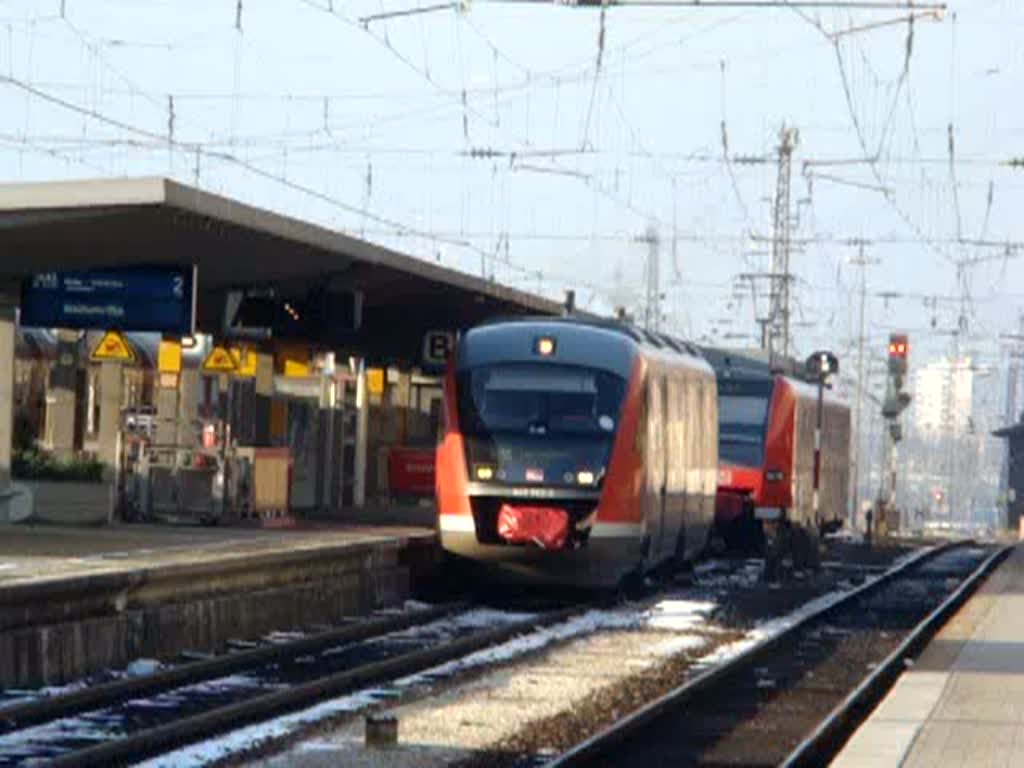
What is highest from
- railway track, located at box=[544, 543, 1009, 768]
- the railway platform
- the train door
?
the train door

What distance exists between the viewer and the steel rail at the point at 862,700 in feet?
49.4

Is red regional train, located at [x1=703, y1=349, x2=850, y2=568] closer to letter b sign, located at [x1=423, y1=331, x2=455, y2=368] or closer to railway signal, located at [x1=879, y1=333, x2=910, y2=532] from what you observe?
letter b sign, located at [x1=423, y1=331, x2=455, y2=368]

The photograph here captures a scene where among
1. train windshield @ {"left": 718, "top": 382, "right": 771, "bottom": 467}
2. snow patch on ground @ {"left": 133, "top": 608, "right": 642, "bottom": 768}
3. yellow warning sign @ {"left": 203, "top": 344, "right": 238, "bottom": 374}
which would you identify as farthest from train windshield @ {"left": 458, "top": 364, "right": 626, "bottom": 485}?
train windshield @ {"left": 718, "top": 382, "right": 771, "bottom": 467}

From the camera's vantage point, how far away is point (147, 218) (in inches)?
904

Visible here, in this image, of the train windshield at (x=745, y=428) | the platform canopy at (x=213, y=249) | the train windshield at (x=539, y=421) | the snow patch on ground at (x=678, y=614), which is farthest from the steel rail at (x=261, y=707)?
the train windshield at (x=745, y=428)

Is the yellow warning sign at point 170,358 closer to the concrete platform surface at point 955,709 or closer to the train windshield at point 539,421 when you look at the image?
the train windshield at point 539,421

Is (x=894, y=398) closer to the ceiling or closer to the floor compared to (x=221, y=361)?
closer to the ceiling

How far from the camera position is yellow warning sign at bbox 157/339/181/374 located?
35.8m

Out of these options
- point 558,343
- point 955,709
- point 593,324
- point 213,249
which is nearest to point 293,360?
point 593,324

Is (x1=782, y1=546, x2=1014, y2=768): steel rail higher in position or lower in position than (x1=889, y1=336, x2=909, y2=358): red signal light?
lower

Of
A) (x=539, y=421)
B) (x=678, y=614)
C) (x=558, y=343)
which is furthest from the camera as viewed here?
(x=678, y=614)

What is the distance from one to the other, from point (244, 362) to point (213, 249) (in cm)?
1152

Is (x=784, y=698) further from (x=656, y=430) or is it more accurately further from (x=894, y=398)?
(x=894, y=398)

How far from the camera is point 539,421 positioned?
26.4m
